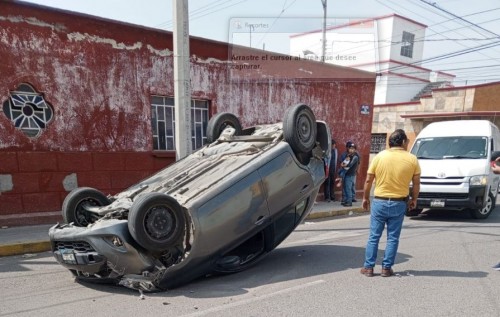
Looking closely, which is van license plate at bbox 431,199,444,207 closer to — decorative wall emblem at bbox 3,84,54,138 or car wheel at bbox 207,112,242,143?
car wheel at bbox 207,112,242,143

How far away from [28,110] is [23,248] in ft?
9.01

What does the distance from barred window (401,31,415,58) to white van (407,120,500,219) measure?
25.8 metres

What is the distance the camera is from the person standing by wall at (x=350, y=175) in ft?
31.2

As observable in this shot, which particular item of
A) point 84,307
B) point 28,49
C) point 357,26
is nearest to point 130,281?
point 84,307

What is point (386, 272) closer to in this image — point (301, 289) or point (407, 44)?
point (301, 289)

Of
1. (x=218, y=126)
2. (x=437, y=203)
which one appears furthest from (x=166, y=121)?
(x=437, y=203)

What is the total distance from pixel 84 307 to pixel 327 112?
30.4 feet

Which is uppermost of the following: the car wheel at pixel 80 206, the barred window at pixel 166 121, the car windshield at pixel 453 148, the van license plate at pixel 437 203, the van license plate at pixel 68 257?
the barred window at pixel 166 121

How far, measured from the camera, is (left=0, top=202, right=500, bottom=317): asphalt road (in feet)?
11.0

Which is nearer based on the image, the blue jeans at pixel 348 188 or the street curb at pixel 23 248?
the street curb at pixel 23 248

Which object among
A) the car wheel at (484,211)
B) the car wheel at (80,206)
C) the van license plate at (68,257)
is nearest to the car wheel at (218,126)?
the car wheel at (80,206)

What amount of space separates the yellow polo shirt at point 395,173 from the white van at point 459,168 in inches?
157

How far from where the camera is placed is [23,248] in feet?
18.1

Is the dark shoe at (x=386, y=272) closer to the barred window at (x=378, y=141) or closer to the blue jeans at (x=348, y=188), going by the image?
the blue jeans at (x=348, y=188)
